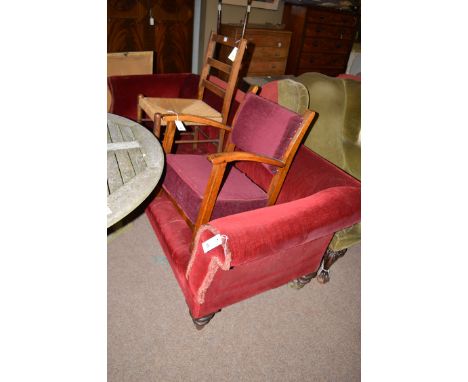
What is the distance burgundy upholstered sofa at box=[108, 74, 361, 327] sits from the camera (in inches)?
40.0

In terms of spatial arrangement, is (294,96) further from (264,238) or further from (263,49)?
(263,49)

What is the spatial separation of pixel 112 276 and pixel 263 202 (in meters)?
0.96

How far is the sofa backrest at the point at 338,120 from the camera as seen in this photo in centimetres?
155

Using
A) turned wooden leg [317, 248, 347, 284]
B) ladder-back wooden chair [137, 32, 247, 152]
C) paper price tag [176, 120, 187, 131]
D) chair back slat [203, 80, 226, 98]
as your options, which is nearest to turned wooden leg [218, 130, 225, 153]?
ladder-back wooden chair [137, 32, 247, 152]

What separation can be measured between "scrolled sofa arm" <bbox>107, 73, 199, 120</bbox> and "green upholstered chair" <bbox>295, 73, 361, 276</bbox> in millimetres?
1459

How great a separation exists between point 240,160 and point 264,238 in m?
0.55

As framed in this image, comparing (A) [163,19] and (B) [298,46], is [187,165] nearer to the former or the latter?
(A) [163,19]

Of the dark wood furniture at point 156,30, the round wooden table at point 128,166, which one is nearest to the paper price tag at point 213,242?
the round wooden table at point 128,166

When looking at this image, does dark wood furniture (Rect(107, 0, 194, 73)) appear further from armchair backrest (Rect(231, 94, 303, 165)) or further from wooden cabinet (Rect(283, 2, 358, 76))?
armchair backrest (Rect(231, 94, 303, 165))

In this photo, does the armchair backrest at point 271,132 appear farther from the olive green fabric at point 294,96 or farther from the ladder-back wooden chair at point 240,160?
the olive green fabric at point 294,96

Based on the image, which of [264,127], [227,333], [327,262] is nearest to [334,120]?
[264,127]

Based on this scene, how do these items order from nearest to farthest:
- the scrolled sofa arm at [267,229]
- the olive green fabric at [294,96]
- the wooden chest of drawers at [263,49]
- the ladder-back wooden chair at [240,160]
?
the scrolled sofa arm at [267,229], the ladder-back wooden chair at [240,160], the olive green fabric at [294,96], the wooden chest of drawers at [263,49]

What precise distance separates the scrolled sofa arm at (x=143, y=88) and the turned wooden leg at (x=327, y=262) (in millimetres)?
1890

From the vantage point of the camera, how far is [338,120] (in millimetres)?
1584
